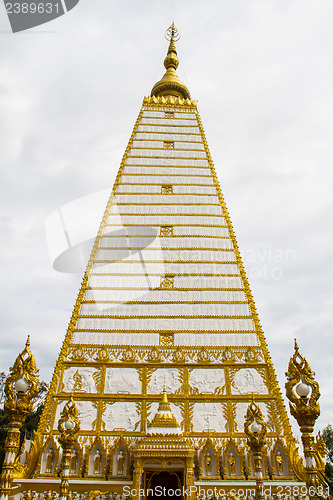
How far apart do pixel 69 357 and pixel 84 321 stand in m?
1.41

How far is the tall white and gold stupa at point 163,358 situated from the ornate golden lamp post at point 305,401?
4.27 m

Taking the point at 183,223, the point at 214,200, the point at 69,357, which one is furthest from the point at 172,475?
the point at 214,200

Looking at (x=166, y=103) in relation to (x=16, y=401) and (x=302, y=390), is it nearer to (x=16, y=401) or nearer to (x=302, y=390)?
(x=302, y=390)

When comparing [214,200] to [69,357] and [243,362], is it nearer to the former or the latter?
[243,362]

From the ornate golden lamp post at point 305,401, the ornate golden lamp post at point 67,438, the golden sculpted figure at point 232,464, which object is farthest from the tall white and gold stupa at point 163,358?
the ornate golden lamp post at point 305,401

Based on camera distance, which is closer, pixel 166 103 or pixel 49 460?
pixel 49 460

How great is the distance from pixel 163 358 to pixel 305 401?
6.80 m

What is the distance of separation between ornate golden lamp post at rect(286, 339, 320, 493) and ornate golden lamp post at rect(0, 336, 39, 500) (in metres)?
4.60

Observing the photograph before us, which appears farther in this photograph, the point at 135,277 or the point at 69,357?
the point at 135,277

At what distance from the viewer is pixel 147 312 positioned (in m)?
14.1

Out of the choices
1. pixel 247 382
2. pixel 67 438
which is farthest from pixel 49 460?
pixel 247 382

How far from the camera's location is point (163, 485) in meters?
11.6

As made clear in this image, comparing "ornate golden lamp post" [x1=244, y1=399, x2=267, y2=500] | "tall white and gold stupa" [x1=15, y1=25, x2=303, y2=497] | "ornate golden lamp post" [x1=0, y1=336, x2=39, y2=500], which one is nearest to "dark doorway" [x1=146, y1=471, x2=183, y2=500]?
"tall white and gold stupa" [x1=15, y1=25, x2=303, y2=497]

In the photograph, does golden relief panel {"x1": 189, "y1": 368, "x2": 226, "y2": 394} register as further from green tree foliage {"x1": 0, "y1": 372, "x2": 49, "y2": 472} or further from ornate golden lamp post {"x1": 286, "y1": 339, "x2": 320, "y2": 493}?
green tree foliage {"x1": 0, "y1": 372, "x2": 49, "y2": 472}
